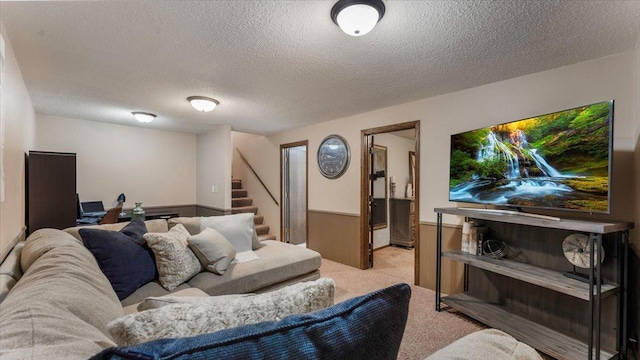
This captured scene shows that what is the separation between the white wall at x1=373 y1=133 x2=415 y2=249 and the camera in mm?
5090

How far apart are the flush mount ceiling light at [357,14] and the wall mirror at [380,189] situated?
3.52 m

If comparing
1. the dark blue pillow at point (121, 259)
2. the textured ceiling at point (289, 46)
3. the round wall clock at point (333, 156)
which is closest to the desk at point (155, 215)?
the textured ceiling at point (289, 46)

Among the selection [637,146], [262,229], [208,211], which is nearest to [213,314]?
[637,146]

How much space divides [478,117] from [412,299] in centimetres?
200

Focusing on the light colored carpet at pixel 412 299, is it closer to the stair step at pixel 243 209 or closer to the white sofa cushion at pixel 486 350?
the white sofa cushion at pixel 486 350

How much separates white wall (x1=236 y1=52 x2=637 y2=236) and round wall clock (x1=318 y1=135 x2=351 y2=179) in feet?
0.30

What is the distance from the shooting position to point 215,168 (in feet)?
16.0

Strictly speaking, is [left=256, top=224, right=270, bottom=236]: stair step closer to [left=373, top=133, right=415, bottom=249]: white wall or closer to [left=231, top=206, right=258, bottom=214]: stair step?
[left=231, top=206, right=258, bottom=214]: stair step

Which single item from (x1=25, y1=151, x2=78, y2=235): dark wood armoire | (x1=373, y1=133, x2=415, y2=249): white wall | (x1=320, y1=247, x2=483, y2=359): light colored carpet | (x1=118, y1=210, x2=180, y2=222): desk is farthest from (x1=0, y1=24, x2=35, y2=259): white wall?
(x1=373, y1=133, x2=415, y2=249): white wall

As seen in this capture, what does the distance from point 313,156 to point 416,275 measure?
238 centimetres

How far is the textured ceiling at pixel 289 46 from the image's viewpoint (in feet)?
5.04

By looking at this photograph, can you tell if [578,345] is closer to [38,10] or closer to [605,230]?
[605,230]

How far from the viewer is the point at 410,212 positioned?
5.13 metres

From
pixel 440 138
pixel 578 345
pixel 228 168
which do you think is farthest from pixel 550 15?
pixel 228 168
